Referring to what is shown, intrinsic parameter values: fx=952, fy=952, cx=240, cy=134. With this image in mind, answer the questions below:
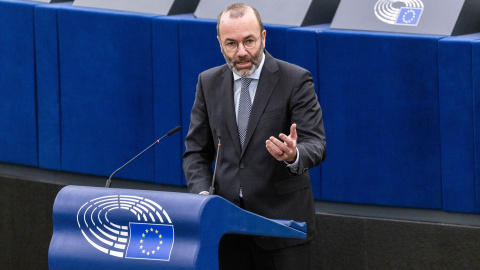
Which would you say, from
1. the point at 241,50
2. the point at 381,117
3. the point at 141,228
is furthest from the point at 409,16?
the point at 141,228

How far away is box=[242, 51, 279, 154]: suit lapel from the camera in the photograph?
11.6 ft

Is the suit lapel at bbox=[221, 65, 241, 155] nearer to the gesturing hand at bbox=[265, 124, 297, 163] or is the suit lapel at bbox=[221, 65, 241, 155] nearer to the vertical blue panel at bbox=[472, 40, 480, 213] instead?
the gesturing hand at bbox=[265, 124, 297, 163]

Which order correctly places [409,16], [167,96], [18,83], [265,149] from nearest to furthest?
[265,149] < [409,16] < [167,96] < [18,83]

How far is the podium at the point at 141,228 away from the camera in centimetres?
297

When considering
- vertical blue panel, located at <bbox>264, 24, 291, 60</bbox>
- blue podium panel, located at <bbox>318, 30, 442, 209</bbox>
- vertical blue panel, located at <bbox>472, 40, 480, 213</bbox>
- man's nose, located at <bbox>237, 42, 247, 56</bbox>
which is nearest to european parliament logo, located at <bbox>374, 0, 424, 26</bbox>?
blue podium panel, located at <bbox>318, 30, 442, 209</bbox>

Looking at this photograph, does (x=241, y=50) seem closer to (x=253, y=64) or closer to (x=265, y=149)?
(x=253, y=64)

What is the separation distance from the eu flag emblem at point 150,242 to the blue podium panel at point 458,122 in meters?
2.03

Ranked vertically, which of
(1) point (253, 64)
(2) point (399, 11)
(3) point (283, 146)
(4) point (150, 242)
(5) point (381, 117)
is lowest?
(4) point (150, 242)

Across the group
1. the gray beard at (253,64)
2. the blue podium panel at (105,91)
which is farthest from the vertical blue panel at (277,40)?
the gray beard at (253,64)

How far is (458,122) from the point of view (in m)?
4.56

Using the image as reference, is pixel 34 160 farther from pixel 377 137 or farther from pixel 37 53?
pixel 377 137

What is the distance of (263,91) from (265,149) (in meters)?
0.22

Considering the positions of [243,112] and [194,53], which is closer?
[243,112]

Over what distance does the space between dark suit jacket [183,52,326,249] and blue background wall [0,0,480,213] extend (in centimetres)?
123
